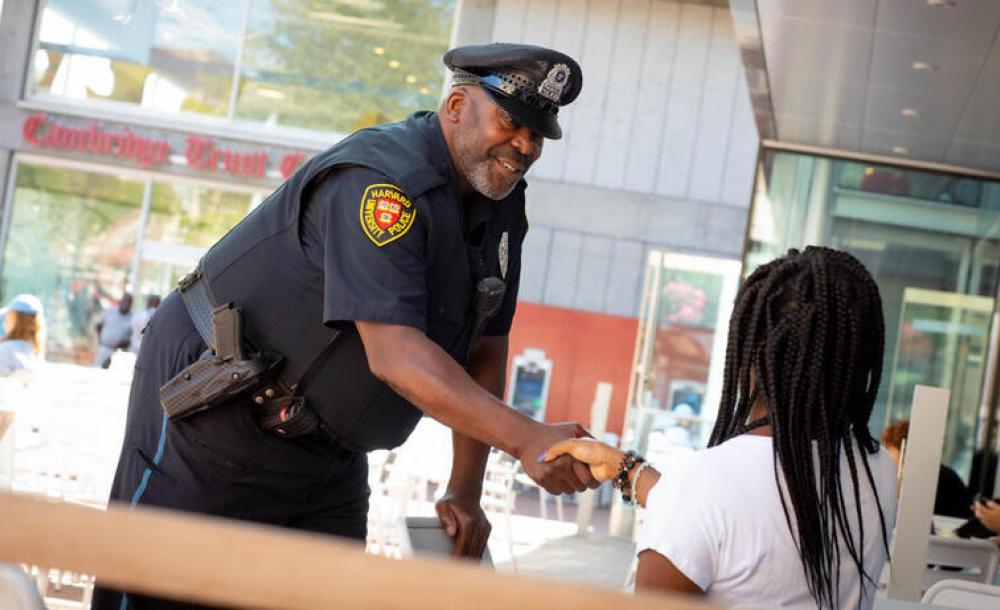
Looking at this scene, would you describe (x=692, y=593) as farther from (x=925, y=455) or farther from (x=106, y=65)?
(x=106, y=65)

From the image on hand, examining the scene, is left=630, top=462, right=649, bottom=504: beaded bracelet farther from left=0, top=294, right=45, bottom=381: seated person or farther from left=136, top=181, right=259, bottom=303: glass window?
left=136, top=181, right=259, bottom=303: glass window

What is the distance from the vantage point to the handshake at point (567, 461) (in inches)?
84.7

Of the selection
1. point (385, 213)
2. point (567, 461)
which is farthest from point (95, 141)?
point (567, 461)

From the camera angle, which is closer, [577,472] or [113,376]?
[577,472]

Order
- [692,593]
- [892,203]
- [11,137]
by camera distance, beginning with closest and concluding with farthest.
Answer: [692,593] → [892,203] → [11,137]

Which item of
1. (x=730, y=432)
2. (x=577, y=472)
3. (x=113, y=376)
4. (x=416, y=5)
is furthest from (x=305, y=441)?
(x=416, y=5)

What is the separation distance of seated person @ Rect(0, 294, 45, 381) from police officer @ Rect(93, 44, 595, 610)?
20.9 feet

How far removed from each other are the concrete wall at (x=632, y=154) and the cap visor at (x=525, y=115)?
51.9 ft

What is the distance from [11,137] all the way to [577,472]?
17.2m

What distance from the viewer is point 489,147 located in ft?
8.04

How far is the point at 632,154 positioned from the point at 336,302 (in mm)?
16473

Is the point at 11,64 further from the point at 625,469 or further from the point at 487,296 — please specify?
the point at 625,469

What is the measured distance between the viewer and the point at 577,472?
85.4 inches

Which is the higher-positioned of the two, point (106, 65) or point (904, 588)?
point (106, 65)
